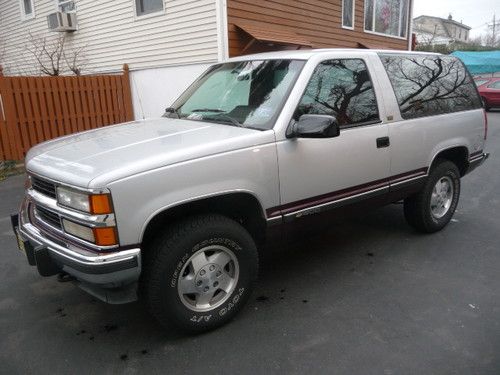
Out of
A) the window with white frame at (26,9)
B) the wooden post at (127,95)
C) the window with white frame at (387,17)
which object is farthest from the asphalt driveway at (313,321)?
the window with white frame at (26,9)

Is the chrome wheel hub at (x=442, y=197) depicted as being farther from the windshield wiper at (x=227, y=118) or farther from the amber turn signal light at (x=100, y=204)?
the amber turn signal light at (x=100, y=204)

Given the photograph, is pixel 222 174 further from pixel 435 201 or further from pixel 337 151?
pixel 435 201

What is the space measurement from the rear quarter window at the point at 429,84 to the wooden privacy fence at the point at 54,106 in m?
7.34

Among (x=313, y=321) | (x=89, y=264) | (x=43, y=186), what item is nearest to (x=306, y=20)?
(x=313, y=321)

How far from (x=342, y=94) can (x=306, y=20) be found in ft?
25.7

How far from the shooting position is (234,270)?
3.12 meters

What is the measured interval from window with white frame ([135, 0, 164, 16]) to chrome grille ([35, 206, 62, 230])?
7932mm

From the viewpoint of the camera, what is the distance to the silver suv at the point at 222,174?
2535mm

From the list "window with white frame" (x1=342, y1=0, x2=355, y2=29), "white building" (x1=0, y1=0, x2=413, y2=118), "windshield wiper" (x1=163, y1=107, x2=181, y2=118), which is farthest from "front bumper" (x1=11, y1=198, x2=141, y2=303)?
"window with white frame" (x1=342, y1=0, x2=355, y2=29)

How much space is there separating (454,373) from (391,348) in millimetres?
392

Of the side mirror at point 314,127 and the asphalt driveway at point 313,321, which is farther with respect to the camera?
the side mirror at point 314,127

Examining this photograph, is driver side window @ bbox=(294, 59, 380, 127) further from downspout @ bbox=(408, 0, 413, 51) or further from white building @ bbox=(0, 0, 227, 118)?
downspout @ bbox=(408, 0, 413, 51)

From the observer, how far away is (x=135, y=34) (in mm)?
10383

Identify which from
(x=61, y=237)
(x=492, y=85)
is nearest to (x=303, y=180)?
(x=61, y=237)
